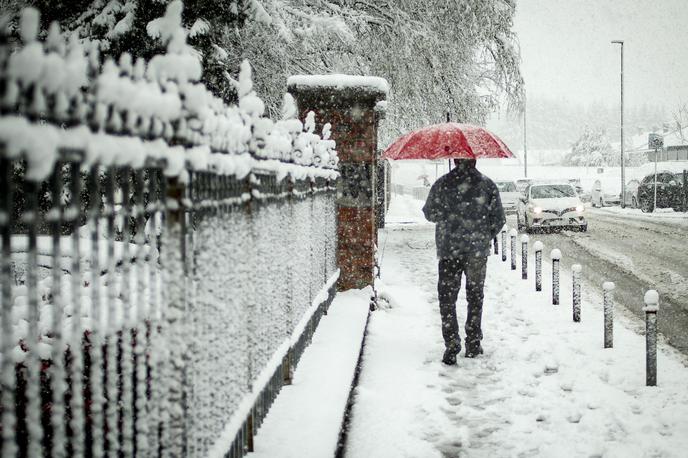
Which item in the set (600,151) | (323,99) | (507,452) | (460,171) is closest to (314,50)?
(323,99)

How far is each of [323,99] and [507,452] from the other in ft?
17.2

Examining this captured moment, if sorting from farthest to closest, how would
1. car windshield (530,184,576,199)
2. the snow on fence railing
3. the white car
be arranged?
car windshield (530,184,576,199) → the white car → the snow on fence railing

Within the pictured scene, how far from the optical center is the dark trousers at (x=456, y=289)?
593cm

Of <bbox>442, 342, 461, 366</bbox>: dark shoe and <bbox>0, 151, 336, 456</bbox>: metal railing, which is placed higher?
<bbox>0, 151, 336, 456</bbox>: metal railing

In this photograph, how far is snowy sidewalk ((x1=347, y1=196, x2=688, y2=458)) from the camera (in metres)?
4.12

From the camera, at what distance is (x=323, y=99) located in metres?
8.02

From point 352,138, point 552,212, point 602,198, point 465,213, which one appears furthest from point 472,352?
point 602,198

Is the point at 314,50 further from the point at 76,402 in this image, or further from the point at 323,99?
the point at 76,402

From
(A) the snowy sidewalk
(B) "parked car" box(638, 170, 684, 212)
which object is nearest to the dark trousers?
(A) the snowy sidewalk

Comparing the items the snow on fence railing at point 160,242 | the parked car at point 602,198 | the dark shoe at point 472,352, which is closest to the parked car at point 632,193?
the parked car at point 602,198

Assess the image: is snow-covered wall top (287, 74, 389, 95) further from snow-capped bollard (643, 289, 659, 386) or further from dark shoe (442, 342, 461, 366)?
snow-capped bollard (643, 289, 659, 386)

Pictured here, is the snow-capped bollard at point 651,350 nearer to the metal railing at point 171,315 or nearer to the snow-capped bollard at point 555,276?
the metal railing at point 171,315

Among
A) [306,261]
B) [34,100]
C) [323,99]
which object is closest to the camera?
[34,100]

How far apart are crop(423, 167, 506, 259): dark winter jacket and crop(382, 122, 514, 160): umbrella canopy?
12.9 inches
